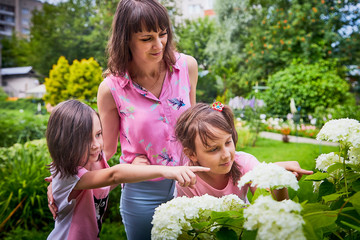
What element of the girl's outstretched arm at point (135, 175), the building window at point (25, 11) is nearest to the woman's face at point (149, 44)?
the girl's outstretched arm at point (135, 175)

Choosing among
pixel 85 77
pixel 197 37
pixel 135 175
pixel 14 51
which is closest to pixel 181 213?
pixel 135 175

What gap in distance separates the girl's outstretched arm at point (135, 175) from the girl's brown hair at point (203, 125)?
0.20m

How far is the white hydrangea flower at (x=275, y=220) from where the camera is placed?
0.43 meters

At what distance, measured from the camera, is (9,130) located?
12.8 ft

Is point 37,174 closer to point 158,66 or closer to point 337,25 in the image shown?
point 158,66

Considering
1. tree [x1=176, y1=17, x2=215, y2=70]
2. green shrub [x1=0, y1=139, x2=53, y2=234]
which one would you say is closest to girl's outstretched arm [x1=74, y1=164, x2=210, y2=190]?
green shrub [x1=0, y1=139, x2=53, y2=234]

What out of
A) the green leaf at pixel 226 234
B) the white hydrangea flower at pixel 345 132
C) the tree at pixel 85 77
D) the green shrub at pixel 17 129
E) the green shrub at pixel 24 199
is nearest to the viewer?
the green leaf at pixel 226 234

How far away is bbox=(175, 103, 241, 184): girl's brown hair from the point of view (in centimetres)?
90

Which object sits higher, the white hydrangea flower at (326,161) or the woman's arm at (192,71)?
the woman's arm at (192,71)

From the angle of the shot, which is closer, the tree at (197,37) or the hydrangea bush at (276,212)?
the hydrangea bush at (276,212)

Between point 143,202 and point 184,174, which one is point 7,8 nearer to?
point 143,202

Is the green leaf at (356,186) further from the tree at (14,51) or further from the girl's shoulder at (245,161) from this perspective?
the tree at (14,51)

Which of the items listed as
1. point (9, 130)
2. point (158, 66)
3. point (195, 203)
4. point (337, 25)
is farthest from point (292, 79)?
point (195, 203)

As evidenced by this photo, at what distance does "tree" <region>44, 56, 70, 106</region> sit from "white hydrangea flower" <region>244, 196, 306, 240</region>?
8856 millimetres
